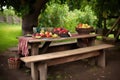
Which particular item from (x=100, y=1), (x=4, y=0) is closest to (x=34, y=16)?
(x=4, y=0)

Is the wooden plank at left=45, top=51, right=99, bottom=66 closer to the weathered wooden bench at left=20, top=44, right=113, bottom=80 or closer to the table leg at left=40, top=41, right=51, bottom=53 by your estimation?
the weathered wooden bench at left=20, top=44, right=113, bottom=80

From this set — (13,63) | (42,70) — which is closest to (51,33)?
(42,70)

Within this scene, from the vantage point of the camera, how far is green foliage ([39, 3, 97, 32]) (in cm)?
1188

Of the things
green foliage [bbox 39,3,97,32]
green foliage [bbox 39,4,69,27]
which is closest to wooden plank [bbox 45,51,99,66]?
green foliage [bbox 39,3,97,32]

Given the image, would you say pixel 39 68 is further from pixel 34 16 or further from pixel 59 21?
pixel 59 21

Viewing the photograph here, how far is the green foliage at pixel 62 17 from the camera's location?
39.0ft

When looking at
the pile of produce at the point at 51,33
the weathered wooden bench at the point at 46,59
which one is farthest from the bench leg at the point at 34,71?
the pile of produce at the point at 51,33

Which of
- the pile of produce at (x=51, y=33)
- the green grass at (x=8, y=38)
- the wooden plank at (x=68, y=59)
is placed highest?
the pile of produce at (x=51, y=33)

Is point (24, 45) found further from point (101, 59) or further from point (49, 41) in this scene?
point (101, 59)

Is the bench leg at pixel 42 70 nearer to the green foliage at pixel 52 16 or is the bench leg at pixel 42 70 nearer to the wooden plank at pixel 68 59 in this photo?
the wooden plank at pixel 68 59

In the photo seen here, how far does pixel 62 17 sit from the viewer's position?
12.6m

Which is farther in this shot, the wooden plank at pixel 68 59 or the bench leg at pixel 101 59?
the bench leg at pixel 101 59

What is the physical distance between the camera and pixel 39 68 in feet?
14.3

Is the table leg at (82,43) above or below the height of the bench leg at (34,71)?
above
